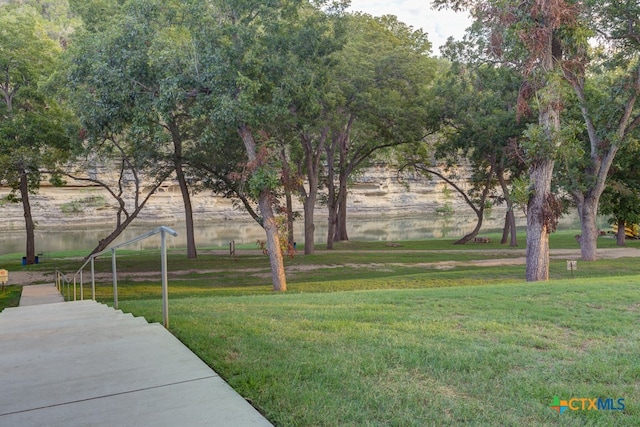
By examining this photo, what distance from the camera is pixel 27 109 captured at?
2447cm

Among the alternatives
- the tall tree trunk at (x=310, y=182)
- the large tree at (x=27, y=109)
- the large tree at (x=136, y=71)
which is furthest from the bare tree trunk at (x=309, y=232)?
the large tree at (x=27, y=109)

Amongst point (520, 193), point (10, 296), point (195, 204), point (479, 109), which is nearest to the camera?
point (520, 193)

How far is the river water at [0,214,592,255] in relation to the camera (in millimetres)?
43594

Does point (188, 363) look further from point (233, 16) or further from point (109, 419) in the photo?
point (233, 16)

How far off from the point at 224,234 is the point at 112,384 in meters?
52.0

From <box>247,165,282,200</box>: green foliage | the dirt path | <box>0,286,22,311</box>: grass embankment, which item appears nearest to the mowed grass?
<box>247,165,282,200</box>: green foliage

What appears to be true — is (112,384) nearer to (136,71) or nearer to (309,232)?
(136,71)

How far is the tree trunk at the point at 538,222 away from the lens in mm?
13656

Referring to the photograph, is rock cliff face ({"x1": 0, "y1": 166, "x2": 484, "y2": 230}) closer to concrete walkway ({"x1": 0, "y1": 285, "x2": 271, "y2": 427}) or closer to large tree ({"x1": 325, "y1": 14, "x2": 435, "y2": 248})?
large tree ({"x1": 325, "y1": 14, "x2": 435, "y2": 248})

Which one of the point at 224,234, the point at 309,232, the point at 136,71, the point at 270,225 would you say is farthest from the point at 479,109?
the point at 224,234

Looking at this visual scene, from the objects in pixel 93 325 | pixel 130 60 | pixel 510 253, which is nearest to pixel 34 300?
pixel 130 60

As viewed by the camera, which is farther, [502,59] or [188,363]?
[502,59]

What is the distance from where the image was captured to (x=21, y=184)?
85.9 ft

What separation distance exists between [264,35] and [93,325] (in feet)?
42.7
